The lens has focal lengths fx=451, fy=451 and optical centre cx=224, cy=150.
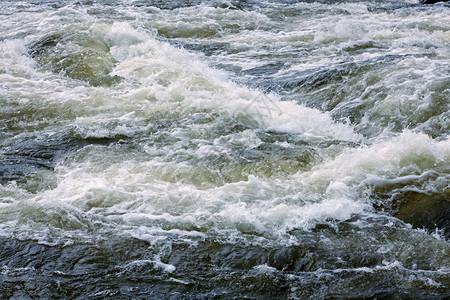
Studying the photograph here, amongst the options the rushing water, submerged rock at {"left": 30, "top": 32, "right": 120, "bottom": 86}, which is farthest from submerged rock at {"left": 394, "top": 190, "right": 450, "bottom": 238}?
submerged rock at {"left": 30, "top": 32, "right": 120, "bottom": 86}

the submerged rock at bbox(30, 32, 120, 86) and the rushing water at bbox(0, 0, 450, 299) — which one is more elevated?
the submerged rock at bbox(30, 32, 120, 86)

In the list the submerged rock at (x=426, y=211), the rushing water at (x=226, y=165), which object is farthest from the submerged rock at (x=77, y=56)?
the submerged rock at (x=426, y=211)

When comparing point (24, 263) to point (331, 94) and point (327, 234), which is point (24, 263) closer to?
point (327, 234)

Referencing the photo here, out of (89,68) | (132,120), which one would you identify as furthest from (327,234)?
(89,68)

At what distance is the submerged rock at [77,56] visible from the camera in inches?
326

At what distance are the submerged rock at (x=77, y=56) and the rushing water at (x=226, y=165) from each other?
0.05 meters

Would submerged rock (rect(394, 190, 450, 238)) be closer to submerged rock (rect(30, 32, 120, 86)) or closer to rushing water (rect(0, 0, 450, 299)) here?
rushing water (rect(0, 0, 450, 299))

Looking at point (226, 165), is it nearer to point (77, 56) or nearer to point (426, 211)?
point (426, 211)

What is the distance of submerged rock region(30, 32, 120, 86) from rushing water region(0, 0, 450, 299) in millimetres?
46

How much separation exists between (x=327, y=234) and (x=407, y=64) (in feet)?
15.5

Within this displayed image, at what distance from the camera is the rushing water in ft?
12.7

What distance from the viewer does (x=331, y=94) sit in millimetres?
7469

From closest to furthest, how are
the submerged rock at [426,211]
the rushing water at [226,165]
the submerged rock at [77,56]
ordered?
the rushing water at [226,165] → the submerged rock at [426,211] → the submerged rock at [77,56]

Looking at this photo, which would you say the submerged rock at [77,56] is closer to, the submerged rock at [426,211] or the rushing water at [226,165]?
the rushing water at [226,165]
